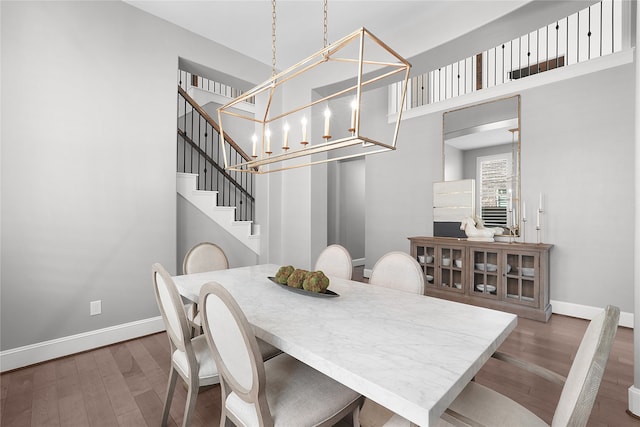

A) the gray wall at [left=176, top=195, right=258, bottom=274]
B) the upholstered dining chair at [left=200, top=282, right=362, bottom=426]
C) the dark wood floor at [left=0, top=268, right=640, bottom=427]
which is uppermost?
the gray wall at [left=176, top=195, right=258, bottom=274]

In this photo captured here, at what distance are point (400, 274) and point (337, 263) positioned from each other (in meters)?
0.61

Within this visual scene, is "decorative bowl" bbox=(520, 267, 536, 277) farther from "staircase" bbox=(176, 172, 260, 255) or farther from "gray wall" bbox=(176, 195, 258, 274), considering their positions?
"gray wall" bbox=(176, 195, 258, 274)

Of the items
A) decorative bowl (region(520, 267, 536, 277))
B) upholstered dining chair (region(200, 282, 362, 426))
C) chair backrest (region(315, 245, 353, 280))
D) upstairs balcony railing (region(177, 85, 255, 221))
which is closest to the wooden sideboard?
decorative bowl (region(520, 267, 536, 277))

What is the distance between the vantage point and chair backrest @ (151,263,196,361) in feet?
4.49

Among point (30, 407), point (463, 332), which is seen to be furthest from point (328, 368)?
point (30, 407)

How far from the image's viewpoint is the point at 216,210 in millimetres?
3484

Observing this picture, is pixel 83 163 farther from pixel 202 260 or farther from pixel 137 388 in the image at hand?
pixel 137 388

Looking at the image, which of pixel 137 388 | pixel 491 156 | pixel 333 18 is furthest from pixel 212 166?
pixel 491 156

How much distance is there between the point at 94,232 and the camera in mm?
2596

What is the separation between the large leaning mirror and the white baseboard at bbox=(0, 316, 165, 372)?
159 inches

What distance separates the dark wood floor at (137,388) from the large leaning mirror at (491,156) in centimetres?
164

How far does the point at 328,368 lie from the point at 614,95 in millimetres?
4090

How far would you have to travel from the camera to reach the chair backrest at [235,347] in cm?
100

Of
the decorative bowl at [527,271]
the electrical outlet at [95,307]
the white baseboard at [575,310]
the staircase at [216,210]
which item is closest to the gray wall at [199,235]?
Answer: the staircase at [216,210]
